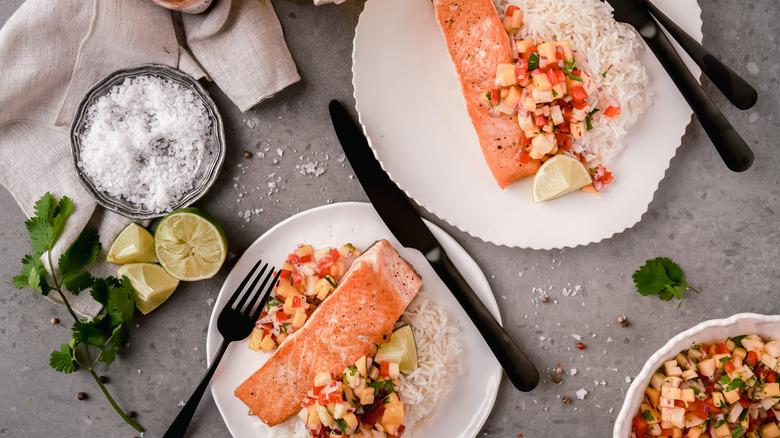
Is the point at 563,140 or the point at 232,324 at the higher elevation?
the point at 563,140

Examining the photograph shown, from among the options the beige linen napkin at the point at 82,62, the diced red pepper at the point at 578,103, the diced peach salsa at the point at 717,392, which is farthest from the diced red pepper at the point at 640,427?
the beige linen napkin at the point at 82,62

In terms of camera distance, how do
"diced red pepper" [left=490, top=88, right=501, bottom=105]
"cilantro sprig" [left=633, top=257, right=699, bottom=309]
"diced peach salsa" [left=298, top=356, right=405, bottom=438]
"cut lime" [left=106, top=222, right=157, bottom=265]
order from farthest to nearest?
"cilantro sprig" [left=633, top=257, right=699, bottom=309] → "cut lime" [left=106, top=222, right=157, bottom=265] → "diced red pepper" [left=490, top=88, right=501, bottom=105] → "diced peach salsa" [left=298, top=356, right=405, bottom=438]

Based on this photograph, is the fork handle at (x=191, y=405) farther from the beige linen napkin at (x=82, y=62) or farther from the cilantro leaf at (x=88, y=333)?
the beige linen napkin at (x=82, y=62)

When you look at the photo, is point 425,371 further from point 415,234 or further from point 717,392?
point 717,392

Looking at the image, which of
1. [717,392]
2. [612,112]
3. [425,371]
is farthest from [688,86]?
[425,371]

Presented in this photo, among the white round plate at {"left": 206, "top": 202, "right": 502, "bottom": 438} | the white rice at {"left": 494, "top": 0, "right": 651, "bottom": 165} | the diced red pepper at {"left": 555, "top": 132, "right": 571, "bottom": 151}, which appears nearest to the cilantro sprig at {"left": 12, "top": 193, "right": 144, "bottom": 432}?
the white round plate at {"left": 206, "top": 202, "right": 502, "bottom": 438}

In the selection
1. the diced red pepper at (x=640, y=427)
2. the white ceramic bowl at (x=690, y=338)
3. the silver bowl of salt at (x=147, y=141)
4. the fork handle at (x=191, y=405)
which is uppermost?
the silver bowl of salt at (x=147, y=141)

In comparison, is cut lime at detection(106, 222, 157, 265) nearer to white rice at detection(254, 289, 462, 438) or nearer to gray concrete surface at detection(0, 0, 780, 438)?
gray concrete surface at detection(0, 0, 780, 438)
